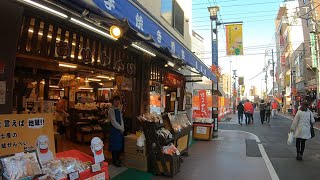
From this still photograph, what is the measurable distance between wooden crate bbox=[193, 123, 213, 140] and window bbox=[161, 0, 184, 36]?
14.9 feet

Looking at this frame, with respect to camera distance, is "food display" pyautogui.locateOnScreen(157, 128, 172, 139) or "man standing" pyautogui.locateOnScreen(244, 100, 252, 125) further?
"man standing" pyautogui.locateOnScreen(244, 100, 252, 125)

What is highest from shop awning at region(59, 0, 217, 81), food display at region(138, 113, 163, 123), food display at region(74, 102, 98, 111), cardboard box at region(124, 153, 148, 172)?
shop awning at region(59, 0, 217, 81)

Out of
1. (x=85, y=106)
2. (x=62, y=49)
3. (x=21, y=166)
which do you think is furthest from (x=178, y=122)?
(x=21, y=166)

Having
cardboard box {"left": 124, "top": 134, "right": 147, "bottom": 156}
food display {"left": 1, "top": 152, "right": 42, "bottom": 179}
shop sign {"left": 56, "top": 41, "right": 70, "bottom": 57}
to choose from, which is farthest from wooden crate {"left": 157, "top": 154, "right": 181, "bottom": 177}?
food display {"left": 1, "top": 152, "right": 42, "bottom": 179}

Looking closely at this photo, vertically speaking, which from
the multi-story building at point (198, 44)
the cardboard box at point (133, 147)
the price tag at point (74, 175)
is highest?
the multi-story building at point (198, 44)

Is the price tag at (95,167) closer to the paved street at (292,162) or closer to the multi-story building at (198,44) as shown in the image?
the paved street at (292,162)

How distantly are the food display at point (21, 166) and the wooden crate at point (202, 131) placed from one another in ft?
38.1

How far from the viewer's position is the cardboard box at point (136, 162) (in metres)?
8.09

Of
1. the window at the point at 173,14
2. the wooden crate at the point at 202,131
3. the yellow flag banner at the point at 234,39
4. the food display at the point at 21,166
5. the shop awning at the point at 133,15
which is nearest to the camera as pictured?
the food display at the point at 21,166

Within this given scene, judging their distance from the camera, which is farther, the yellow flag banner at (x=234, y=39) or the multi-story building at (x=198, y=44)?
the multi-story building at (x=198, y=44)

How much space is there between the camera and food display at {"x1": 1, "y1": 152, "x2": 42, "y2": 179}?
10.5 ft

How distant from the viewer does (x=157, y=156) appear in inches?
313

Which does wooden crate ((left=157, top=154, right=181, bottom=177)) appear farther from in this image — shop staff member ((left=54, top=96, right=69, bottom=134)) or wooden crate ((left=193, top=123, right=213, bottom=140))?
wooden crate ((left=193, top=123, right=213, bottom=140))

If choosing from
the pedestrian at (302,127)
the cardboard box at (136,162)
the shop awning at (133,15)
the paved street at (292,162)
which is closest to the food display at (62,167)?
the shop awning at (133,15)
